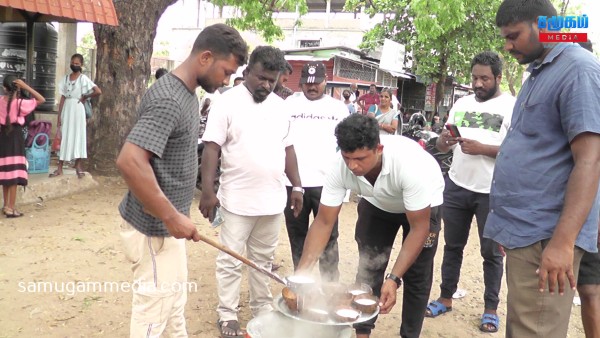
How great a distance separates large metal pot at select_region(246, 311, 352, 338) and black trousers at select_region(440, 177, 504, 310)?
2.00 meters

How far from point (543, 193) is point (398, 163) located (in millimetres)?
815

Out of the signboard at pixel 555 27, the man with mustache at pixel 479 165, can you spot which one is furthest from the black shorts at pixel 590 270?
the signboard at pixel 555 27

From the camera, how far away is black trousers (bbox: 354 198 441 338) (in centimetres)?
332

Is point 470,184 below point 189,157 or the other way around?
below

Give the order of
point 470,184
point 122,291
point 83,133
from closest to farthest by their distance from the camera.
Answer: point 470,184 → point 122,291 → point 83,133

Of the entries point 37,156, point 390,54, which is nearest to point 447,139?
point 37,156

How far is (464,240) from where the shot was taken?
4227mm

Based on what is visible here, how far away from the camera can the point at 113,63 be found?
8.09m

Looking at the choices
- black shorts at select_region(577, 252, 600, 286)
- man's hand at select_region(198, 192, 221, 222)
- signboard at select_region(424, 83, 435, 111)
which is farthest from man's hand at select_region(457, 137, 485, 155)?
signboard at select_region(424, 83, 435, 111)

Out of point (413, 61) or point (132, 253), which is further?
point (413, 61)

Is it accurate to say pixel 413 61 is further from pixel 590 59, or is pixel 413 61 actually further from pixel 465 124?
pixel 590 59

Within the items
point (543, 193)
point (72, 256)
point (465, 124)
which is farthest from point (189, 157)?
point (72, 256)

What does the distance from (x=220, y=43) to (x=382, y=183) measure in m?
1.20

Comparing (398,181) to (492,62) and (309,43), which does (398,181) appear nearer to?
(492,62)
